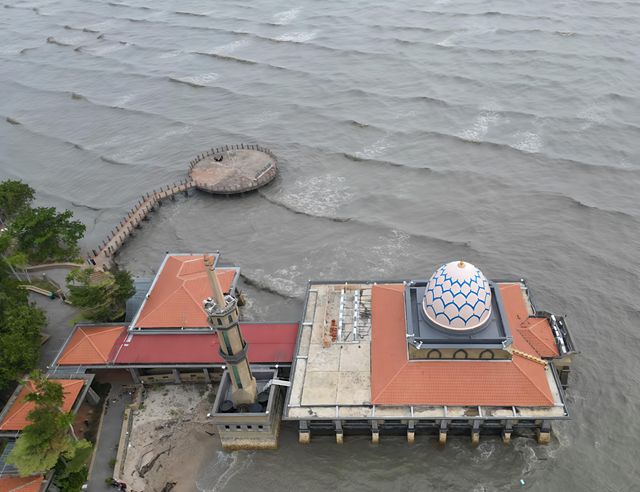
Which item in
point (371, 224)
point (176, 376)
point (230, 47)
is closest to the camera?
point (176, 376)

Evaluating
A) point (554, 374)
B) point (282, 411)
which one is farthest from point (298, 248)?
point (554, 374)

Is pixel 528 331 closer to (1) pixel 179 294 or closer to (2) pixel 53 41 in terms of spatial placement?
(1) pixel 179 294

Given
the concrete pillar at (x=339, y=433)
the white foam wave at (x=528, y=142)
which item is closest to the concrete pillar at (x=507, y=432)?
the concrete pillar at (x=339, y=433)

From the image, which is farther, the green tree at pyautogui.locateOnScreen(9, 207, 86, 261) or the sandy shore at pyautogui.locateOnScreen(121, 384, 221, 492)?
the green tree at pyautogui.locateOnScreen(9, 207, 86, 261)

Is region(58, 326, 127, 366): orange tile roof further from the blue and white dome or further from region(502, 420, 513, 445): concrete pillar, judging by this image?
region(502, 420, 513, 445): concrete pillar

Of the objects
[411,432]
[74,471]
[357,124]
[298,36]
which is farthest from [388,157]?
[74,471]

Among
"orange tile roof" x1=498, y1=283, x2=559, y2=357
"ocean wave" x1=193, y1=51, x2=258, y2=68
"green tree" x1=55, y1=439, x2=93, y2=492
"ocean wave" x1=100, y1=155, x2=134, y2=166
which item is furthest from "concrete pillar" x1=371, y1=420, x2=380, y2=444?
"ocean wave" x1=193, y1=51, x2=258, y2=68
